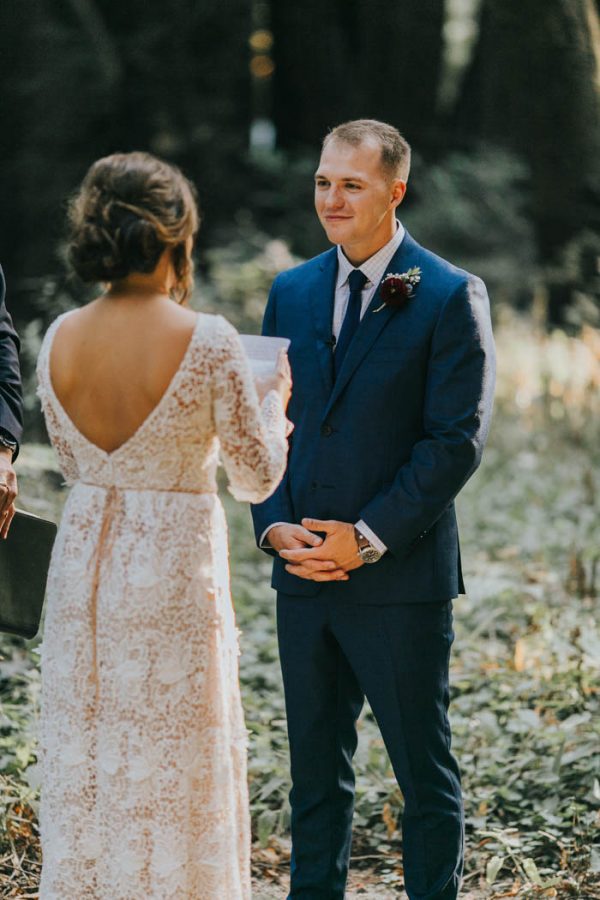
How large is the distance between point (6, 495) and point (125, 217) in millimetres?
1161

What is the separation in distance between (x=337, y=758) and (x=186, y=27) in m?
11.9

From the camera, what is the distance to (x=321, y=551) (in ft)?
Answer: 11.1

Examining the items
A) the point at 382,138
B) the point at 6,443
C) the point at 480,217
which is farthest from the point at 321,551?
the point at 480,217

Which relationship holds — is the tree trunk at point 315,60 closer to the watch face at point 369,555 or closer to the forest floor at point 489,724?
the forest floor at point 489,724

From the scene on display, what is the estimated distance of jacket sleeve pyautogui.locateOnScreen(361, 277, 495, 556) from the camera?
10.9 ft

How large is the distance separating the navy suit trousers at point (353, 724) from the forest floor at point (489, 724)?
548 mm

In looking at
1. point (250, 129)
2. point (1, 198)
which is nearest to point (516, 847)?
point (1, 198)

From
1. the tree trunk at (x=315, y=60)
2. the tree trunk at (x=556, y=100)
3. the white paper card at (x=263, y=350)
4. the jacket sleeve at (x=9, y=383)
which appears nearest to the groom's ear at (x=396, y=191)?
the white paper card at (x=263, y=350)

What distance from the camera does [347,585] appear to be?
11.3ft

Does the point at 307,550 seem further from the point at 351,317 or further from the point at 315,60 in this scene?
the point at 315,60

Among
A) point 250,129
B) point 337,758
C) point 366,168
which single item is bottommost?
point 337,758

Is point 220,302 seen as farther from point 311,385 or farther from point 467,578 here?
point 311,385

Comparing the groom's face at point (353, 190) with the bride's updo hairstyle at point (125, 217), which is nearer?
the bride's updo hairstyle at point (125, 217)

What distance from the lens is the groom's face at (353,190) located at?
342 cm
